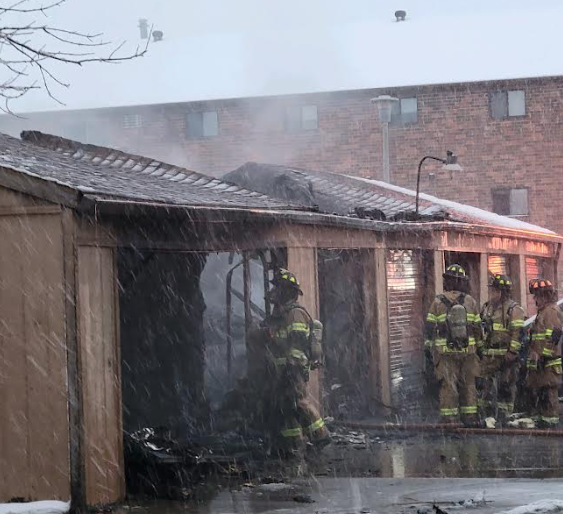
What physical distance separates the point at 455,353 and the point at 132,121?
24646 mm

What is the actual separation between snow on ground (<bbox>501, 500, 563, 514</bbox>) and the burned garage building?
3299 millimetres

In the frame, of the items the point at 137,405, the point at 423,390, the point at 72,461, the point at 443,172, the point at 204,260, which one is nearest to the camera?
the point at 72,461

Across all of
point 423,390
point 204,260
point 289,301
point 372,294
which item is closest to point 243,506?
point 289,301

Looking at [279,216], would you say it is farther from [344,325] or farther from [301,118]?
[301,118]

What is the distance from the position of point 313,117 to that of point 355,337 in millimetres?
19812

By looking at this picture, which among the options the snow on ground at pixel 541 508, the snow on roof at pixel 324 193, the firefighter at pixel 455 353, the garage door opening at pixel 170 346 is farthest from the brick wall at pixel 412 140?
the snow on ground at pixel 541 508

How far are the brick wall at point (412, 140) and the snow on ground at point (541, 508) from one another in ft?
84.1

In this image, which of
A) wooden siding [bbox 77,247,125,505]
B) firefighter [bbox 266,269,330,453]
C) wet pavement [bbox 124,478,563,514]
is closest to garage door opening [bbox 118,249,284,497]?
firefighter [bbox 266,269,330,453]

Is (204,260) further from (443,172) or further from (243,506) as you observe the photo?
(443,172)

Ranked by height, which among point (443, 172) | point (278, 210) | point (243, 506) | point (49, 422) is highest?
point (443, 172)

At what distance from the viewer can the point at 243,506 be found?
30.3 feet

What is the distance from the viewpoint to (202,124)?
3616cm

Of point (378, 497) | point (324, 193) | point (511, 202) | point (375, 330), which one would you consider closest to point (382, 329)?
point (375, 330)

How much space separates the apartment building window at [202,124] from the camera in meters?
36.0
